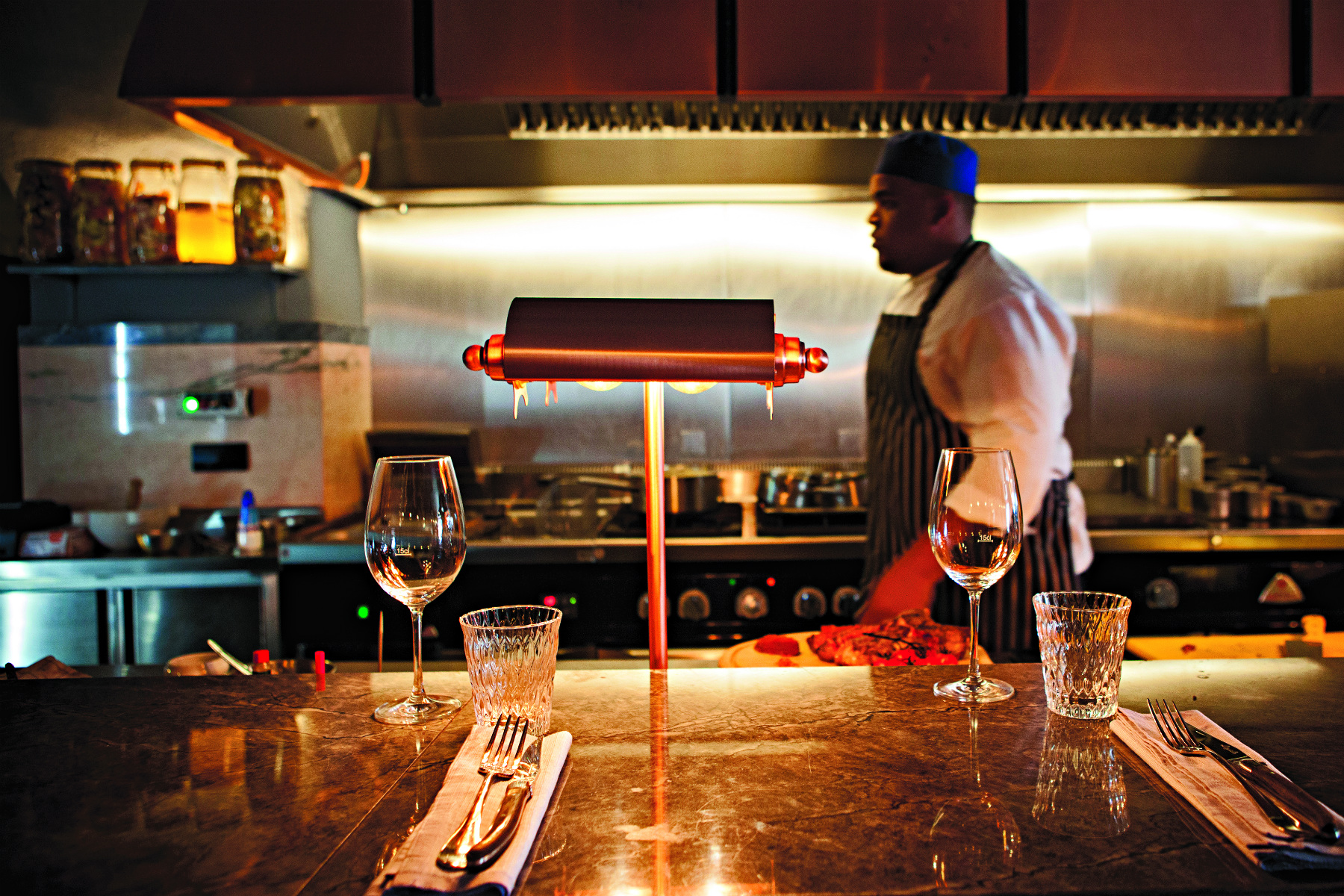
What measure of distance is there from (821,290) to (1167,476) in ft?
4.47

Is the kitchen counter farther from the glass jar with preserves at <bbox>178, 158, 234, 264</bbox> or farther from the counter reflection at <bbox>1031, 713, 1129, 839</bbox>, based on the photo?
the counter reflection at <bbox>1031, 713, 1129, 839</bbox>

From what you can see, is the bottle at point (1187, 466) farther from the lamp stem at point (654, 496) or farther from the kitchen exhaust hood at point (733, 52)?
the lamp stem at point (654, 496)

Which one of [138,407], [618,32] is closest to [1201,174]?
[618,32]

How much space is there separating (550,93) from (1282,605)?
2.46 m

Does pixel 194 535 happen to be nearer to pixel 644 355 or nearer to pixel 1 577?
pixel 1 577

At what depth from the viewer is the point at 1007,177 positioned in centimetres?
347

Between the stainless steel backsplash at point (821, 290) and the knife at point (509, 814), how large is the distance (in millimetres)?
2856

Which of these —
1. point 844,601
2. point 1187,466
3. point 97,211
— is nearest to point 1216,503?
point 1187,466

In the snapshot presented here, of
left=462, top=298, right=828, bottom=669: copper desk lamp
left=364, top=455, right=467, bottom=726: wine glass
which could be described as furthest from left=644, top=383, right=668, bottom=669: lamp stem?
left=364, top=455, right=467, bottom=726: wine glass

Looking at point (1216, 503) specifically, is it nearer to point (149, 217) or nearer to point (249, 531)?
point (249, 531)

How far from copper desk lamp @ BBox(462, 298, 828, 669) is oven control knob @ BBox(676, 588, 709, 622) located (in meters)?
1.85

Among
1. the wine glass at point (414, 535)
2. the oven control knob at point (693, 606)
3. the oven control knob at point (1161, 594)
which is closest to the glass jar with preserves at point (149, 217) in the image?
the oven control knob at point (693, 606)

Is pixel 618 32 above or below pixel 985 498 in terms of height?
above

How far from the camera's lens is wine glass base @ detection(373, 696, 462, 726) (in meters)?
0.87
